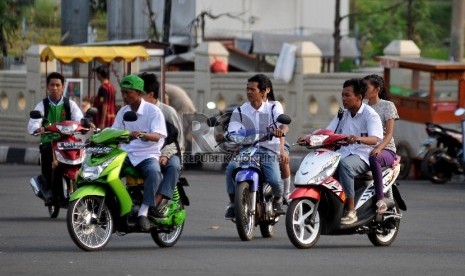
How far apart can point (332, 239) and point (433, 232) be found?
1.31m

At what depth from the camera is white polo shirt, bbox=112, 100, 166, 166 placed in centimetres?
1199

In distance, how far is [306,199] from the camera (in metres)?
11.8

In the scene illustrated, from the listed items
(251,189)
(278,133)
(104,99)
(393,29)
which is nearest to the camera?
(251,189)

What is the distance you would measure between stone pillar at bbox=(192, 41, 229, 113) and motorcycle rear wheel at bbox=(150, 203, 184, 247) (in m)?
16.2

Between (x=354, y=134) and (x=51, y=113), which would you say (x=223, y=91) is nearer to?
(x=51, y=113)


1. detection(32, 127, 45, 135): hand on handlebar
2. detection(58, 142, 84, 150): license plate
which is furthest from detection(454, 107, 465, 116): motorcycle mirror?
detection(32, 127, 45, 135): hand on handlebar

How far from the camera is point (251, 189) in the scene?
12820 mm

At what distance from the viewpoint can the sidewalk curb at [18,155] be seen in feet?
85.8

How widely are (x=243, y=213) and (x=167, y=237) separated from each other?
2.50 feet

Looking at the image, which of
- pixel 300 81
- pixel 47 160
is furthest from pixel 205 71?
pixel 47 160

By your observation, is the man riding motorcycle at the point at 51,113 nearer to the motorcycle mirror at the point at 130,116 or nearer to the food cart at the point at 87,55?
A: the motorcycle mirror at the point at 130,116

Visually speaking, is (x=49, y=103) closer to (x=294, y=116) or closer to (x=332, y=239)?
(x=332, y=239)

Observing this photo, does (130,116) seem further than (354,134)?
No

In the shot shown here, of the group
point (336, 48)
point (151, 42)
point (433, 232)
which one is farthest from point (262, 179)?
point (336, 48)
